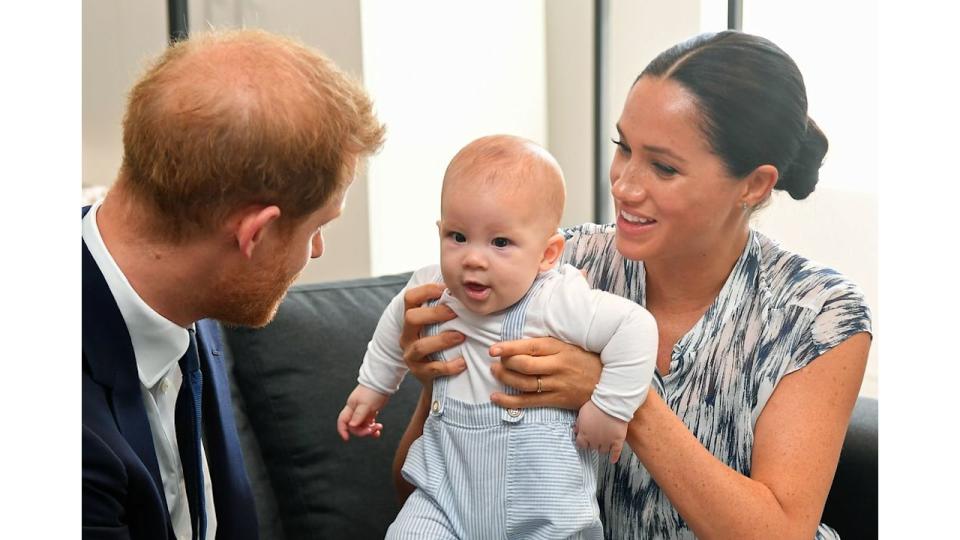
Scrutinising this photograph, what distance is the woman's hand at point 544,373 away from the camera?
4.74 feet

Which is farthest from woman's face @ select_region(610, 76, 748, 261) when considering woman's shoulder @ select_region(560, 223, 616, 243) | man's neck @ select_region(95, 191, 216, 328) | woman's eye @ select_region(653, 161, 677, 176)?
man's neck @ select_region(95, 191, 216, 328)

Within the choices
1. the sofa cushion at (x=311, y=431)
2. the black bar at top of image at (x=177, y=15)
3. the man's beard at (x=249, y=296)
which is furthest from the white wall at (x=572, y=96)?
the man's beard at (x=249, y=296)

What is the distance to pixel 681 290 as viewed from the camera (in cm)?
173

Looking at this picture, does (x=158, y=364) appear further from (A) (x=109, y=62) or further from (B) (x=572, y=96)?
(B) (x=572, y=96)

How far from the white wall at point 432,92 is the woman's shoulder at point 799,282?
228cm

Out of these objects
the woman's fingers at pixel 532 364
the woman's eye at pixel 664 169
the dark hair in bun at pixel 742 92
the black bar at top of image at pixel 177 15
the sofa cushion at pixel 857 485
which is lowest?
the sofa cushion at pixel 857 485

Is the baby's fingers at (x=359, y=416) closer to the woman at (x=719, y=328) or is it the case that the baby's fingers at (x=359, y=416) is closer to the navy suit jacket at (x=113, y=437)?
the woman at (x=719, y=328)

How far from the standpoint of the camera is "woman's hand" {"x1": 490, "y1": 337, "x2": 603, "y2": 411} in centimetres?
144

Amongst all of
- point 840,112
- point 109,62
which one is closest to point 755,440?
point 840,112

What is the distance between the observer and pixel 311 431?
6.75ft

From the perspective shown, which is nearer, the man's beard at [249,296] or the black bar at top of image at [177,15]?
the man's beard at [249,296]

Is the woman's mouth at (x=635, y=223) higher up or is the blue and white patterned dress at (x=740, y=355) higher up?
the woman's mouth at (x=635, y=223)

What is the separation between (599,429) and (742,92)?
562mm
